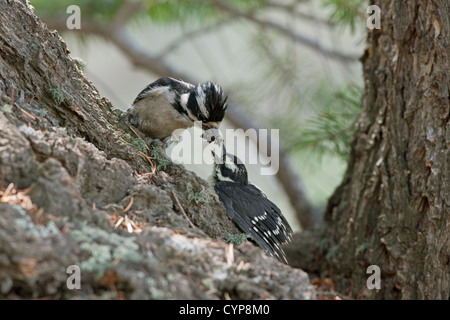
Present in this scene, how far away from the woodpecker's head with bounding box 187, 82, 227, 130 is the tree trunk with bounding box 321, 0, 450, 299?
0.98m

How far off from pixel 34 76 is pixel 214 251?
3.97 ft

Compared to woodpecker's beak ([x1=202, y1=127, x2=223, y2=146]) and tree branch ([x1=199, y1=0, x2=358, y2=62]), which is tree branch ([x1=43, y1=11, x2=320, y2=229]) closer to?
tree branch ([x1=199, y1=0, x2=358, y2=62])

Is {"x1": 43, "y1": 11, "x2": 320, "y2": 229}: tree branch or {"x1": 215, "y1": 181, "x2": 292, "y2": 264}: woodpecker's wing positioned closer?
{"x1": 215, "y1": 181, "x2": 292, "y2": 264}: woodpecker's wing

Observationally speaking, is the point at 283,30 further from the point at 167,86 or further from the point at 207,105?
the point at 207,105

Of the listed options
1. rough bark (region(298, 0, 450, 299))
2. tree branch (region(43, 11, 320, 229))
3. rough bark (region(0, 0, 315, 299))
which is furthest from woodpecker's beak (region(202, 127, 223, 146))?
tree branch (region(43, 11, 320, 229))

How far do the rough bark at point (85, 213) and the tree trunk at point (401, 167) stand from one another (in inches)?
44.8

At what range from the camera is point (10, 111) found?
213 centimetres

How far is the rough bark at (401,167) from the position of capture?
296 cm

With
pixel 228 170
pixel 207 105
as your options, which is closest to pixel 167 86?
pixel 207 105

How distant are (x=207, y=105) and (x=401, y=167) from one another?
1.18 m

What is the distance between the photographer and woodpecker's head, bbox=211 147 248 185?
3498mm

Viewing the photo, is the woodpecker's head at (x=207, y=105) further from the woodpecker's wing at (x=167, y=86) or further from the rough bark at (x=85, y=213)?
the rough bark at (x=85, y=213)

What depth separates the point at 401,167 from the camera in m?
3.20
